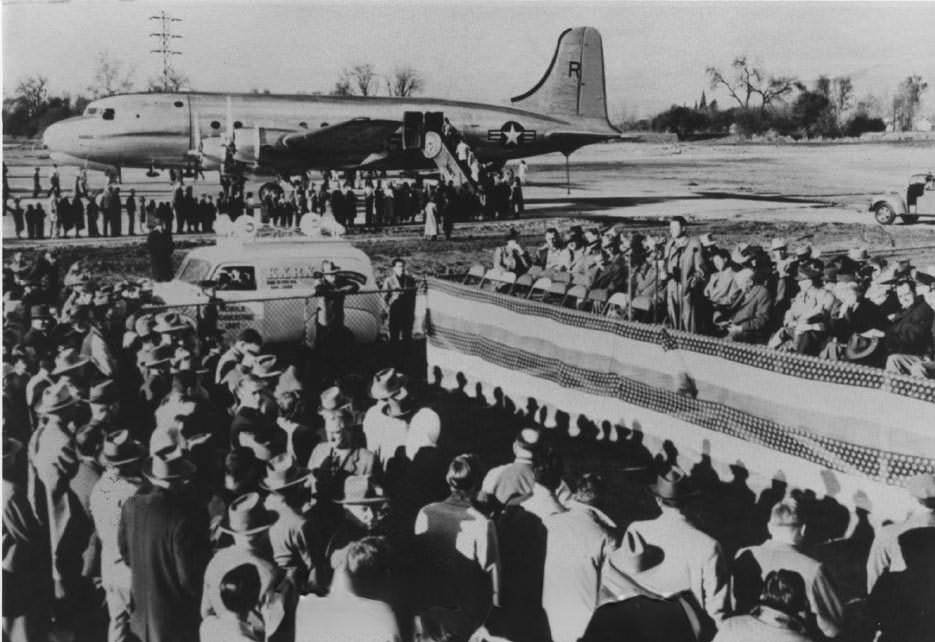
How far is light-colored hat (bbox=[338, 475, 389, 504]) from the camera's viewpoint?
4254 mm

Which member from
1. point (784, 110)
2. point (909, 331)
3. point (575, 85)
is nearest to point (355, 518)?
point (575, 85)

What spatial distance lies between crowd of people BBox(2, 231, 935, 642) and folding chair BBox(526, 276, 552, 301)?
72.9 inches

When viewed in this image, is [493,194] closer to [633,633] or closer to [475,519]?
[475,519]

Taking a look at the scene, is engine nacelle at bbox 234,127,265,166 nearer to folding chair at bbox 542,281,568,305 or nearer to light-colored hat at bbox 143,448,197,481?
folding chair at bbox 542,281,568,305

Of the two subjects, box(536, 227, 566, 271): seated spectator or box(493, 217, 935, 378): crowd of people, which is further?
box(536, 227, 566, 271): seated spectator

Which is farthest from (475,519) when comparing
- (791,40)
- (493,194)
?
(791,40)

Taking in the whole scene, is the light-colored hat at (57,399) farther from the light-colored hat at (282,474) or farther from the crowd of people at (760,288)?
the crowd of people at (760,288)

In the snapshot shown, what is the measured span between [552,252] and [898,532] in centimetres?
336

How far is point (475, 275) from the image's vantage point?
6758mm

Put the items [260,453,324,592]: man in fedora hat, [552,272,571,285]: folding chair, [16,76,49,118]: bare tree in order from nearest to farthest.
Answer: [260,453,324,592]: man in fedora hat → [16,76,49,118]: bare tree → [552,272,571,285]: folding chair

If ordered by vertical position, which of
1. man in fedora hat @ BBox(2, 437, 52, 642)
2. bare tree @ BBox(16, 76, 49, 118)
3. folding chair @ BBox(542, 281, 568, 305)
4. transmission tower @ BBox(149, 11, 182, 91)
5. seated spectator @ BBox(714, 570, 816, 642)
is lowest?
man in fedora hat @ BBox(2, 437, 52, 642)

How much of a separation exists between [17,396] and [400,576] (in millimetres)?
3312

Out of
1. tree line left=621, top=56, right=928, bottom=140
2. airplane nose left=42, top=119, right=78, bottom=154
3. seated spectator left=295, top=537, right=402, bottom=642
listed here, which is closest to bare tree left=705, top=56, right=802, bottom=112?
tree line left=621, top=56, right=928, bottom=140

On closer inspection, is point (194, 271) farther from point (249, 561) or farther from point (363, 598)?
point (363, 598)
